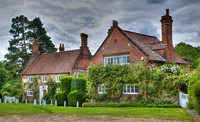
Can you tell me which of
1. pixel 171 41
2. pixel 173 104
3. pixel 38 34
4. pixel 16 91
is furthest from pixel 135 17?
pixel 38 34

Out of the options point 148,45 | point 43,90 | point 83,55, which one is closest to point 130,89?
point 148,45

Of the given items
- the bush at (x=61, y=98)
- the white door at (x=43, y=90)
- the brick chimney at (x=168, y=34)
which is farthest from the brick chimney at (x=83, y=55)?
the brick chimney at (x=168, y=34)

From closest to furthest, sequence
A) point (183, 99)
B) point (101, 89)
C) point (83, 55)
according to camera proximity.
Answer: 1. point (183, 99)
2. point (101, 89)
3. point (83, 55)

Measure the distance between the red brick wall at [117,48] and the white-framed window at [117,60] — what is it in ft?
1.68

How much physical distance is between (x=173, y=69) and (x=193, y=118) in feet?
40.3

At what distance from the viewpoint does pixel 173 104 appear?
2886 cm

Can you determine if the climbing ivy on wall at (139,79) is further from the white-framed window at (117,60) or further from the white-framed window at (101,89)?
the white-framed window at (117,60)

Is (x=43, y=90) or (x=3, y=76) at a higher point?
(x=3, y=76)

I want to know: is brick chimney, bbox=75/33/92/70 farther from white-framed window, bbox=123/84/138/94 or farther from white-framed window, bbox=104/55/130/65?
white-framed window, bbox=123/84/138/94

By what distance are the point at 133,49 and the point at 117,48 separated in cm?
263

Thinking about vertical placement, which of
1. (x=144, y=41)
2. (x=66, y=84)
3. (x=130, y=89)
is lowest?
(x=130, y=89)

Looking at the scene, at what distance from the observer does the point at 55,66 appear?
50.5 metres

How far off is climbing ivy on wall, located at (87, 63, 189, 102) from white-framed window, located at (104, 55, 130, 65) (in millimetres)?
1332

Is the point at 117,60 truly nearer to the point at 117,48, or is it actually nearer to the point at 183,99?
the point at 117,48
